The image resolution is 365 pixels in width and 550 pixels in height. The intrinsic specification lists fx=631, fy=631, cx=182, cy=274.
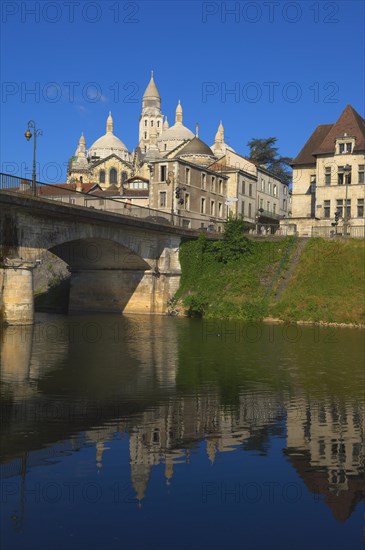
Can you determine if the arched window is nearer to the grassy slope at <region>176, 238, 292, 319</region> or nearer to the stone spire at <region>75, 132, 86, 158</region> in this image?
the stone spire at <region>75, 132, 86, 158</region>

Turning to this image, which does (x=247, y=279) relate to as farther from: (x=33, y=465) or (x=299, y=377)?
(x=33, y=465)

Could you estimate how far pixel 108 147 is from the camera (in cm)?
16725

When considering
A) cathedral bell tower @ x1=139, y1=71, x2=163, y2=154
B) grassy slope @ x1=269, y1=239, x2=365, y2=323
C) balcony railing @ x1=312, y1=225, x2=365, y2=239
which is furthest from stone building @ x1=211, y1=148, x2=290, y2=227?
cathedral bell tower @ x1=139, y1=71, x2=163, y2=154

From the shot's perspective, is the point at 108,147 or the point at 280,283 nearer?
the point at 280,283

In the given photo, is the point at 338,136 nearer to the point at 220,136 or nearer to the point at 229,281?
the point at 229,281

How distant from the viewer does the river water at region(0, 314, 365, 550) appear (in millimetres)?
10023

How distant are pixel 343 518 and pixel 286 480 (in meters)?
1.71

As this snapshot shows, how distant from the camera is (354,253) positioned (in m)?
54.6

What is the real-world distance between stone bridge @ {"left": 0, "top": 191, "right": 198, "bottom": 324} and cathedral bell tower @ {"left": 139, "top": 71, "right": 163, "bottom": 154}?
124m

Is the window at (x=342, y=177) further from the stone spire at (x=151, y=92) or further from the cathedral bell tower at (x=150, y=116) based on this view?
the stone spire at (x=151, y=92)

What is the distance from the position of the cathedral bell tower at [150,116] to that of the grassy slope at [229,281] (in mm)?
124298

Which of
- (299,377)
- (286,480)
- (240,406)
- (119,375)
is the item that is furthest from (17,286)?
(286,480)

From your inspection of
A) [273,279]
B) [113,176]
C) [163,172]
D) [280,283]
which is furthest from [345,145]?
[113,176]

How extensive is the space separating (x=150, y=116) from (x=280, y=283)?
136 metres
